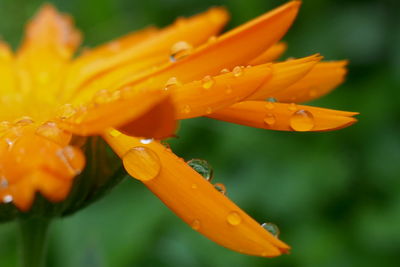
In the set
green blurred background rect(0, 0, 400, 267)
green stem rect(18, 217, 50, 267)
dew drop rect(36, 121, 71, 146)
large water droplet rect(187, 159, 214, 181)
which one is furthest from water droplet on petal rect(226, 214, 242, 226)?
green blurred background rect(0, 0, 400, 267)

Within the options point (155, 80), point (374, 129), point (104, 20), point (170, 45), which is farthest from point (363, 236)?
point (104, 20)

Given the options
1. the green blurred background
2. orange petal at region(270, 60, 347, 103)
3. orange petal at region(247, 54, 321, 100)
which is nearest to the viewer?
orange petal at region(247, 54, 321, 100)

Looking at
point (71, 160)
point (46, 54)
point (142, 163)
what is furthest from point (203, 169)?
point (46, 54)

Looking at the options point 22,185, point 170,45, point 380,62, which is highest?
point 22,185

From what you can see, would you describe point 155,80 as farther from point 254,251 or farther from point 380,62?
point 380,62

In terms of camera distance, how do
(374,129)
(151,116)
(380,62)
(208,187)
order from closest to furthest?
(151,116), (208,187), (374,129), (380,62)

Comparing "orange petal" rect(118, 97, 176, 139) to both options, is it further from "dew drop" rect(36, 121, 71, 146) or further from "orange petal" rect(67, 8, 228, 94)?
"orange petal" rect(67, 8, 228, 94)

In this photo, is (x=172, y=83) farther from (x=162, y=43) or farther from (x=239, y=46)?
(x=162, y=43)
